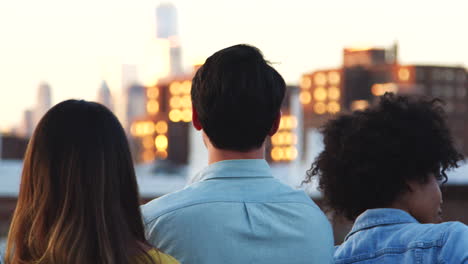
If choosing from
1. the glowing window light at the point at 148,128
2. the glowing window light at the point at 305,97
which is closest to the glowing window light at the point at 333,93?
the glowing window light at the point at 305,97

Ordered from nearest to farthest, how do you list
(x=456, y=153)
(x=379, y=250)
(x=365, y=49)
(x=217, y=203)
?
(x=217, y=203) → (x=379, y=250) → (x=456, y=153) → (x=365, y=49)

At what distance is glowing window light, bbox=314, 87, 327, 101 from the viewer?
10194cm

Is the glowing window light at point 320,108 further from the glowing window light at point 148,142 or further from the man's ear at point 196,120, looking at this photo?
the man's ear at point 196,120

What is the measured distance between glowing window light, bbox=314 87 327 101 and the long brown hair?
100 m

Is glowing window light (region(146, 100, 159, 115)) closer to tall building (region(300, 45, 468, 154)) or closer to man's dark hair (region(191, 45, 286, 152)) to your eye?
tall building (region(300, 45, 468, 154))

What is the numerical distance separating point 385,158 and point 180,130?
3551 inches

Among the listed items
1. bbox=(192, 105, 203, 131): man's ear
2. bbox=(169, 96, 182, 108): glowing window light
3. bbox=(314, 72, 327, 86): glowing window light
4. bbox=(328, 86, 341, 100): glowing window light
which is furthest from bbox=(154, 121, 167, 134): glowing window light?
bbox=(192, 105, 203, 131): man's ear

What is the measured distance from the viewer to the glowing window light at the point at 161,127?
11450 cm

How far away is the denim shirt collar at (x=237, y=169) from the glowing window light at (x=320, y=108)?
101697mm

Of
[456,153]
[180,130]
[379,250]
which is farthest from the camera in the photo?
[180,130]

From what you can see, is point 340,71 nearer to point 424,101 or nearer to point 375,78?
point 375,78

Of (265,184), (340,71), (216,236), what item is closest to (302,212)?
(265,184)

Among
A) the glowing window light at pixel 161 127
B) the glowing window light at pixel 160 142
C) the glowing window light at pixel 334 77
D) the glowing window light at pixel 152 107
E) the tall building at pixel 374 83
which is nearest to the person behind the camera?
the tall building at pixel 374 83

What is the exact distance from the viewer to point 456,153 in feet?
7.49
